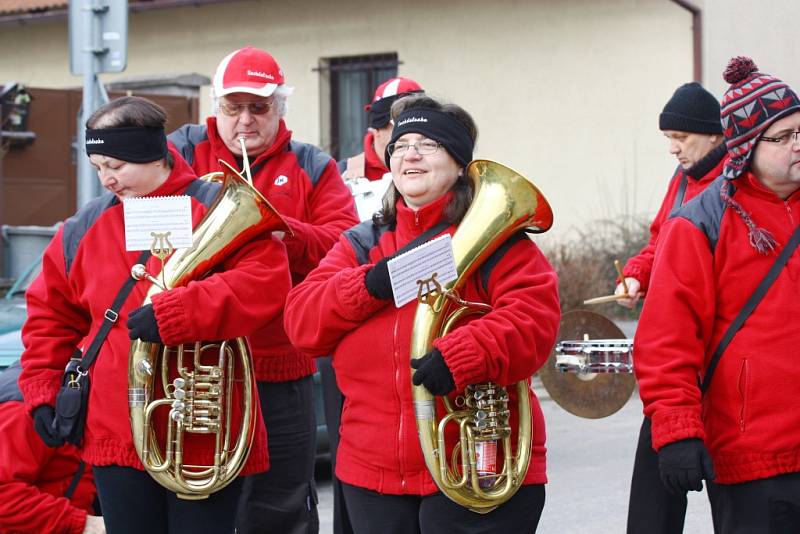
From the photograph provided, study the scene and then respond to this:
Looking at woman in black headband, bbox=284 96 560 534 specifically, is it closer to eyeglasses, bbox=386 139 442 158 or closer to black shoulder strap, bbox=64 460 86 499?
eyeglasses, bbox=386 139 442 158

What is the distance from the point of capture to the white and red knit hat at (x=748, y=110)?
3.89 m

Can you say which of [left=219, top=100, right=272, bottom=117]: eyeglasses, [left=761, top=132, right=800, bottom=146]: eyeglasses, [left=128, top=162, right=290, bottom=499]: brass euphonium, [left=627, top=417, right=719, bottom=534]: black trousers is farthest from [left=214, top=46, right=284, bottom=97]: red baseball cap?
[left=761, top=132, right=800, bottom=146]: eyeglasses

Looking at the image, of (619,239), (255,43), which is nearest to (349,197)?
(619,239)

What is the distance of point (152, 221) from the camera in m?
4.24

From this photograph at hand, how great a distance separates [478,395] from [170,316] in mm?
969

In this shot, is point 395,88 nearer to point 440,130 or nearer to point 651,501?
point 440,130

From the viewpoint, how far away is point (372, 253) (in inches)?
161

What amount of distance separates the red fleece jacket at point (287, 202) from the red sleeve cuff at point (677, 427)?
1666 millimetres

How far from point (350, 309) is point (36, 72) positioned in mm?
15783

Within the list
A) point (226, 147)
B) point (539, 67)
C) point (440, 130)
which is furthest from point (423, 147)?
point (539, 67)

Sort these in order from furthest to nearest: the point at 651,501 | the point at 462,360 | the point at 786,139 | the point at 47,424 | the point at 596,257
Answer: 1. the point at 596,257
2. the point at 651,501
3. the point at 47,424
4. the point at 786,139
5. the point at 462,360

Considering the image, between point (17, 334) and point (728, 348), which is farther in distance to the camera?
point (17, 334)

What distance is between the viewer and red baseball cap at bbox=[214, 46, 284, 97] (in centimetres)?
509

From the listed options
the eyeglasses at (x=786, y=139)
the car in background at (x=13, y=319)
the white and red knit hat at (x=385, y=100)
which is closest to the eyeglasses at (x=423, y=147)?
the eyeglasses at (x=786, y=139)
